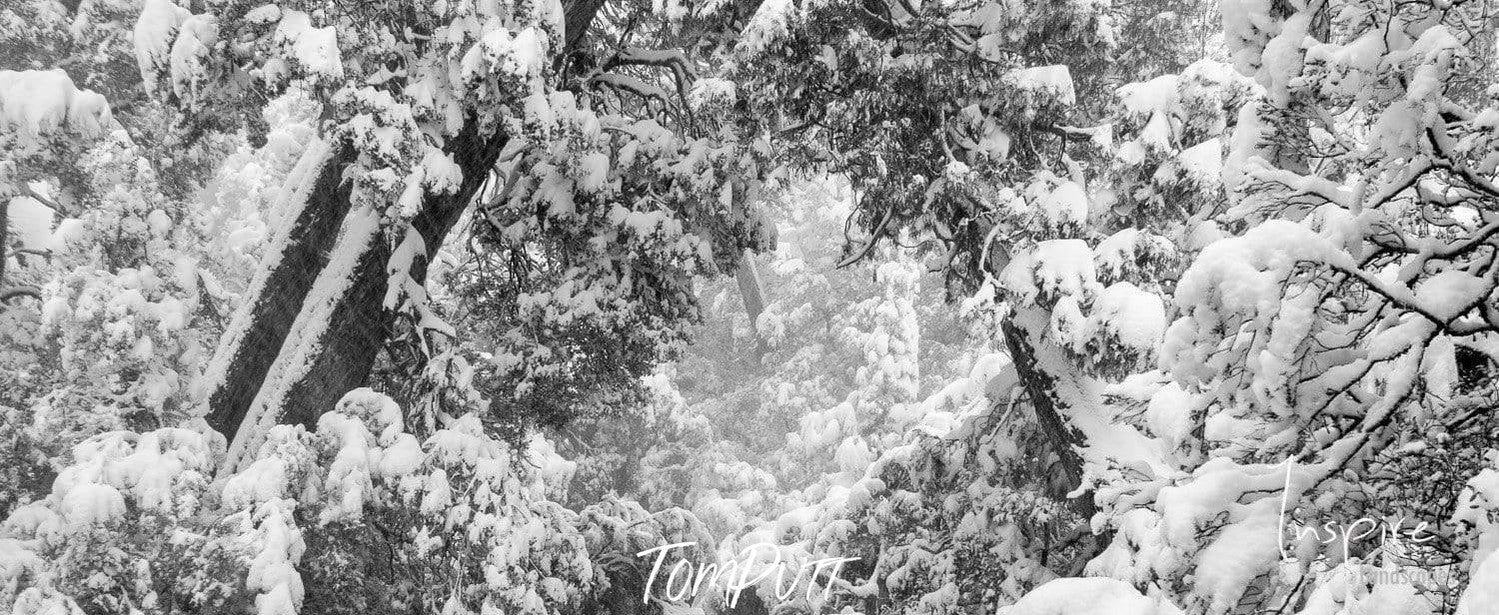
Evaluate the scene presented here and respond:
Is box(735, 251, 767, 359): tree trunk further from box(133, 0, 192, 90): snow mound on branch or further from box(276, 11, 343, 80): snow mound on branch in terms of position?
box(276, 11, 343, 80): snow mound on branch

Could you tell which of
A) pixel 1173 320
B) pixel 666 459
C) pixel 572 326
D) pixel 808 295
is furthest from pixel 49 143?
pixel 808 295

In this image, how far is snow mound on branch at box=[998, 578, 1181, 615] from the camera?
7.88ft

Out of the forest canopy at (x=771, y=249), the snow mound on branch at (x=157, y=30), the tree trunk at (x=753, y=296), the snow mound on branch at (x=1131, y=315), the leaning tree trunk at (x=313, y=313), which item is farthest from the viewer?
the tree trunk at (x=753, y=296)

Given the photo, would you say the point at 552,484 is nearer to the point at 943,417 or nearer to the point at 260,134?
the point at 260,134

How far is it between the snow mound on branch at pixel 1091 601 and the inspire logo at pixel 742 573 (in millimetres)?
5463

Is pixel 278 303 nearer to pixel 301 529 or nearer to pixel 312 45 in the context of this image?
pixel 301 529

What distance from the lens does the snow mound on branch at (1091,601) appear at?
94.5 inches

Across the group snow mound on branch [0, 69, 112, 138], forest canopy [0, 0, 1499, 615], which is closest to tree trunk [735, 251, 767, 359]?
forest canopy [0, 0, 1499, 615]

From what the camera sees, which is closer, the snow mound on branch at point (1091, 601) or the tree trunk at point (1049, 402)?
the snow mound on branch at point (1091, 601)

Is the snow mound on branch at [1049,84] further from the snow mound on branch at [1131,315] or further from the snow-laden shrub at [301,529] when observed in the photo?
the snow-laden shrub at [301,529]

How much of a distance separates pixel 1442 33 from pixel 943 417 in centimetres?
722

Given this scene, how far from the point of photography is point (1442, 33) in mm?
2537

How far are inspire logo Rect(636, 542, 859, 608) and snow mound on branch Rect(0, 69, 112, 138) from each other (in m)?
5.08

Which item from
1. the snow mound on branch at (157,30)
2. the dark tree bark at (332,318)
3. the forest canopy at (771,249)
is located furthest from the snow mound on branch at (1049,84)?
the snow mound on branch at (157,30)
